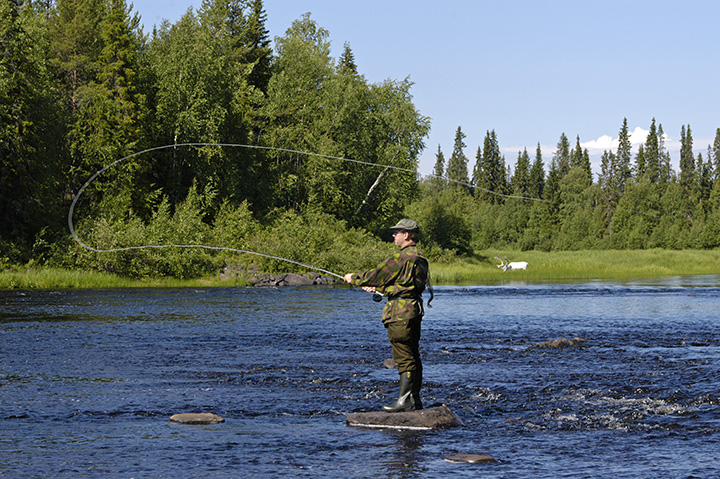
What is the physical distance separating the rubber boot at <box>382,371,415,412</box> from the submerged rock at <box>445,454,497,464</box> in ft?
4.88

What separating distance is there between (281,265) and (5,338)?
2358 centimetres

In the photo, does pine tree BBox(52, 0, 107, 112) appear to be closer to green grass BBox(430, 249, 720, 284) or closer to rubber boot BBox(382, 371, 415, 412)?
green grass BBox(430, 249, 720, 284)

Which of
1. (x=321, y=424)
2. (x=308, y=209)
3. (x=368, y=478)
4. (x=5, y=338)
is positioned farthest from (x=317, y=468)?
(x=308, y=209)

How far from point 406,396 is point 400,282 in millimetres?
1133

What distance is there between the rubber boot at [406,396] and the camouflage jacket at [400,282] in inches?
22.6

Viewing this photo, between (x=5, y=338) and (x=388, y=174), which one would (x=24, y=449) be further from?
(x=388, y=174)

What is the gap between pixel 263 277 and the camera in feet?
119

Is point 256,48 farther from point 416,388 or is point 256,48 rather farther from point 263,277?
point 416,388

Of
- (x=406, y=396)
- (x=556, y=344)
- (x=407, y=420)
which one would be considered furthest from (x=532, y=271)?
(x=407, y=420)

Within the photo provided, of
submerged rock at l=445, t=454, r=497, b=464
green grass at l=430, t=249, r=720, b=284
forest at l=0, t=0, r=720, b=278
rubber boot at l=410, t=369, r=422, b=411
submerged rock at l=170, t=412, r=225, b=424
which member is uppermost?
forest at l=0, t=0, r=720, b=278

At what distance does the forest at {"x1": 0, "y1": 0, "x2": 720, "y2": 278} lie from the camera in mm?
34531

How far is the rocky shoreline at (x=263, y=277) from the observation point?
36062 mm

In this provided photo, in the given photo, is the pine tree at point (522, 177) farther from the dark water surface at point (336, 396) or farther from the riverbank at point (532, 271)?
the dark water surface at point (336, 396)

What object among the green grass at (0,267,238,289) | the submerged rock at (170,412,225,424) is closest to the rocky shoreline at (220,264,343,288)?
the green grass at (0,267,238,289)
